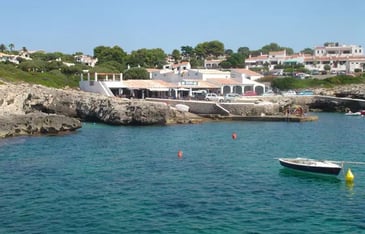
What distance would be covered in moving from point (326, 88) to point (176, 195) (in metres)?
89.2

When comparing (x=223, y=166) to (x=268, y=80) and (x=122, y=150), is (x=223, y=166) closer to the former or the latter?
(x=122, y=150)

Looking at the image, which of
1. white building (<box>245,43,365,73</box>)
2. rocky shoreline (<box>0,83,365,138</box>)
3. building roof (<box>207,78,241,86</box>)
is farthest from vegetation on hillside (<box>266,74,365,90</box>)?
rocky shoreline (<box>0,83,365,138</box>)

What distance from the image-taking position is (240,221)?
26422mm

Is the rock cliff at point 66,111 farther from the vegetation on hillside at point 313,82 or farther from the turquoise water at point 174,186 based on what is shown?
the vegetation on hillside at point 313,82

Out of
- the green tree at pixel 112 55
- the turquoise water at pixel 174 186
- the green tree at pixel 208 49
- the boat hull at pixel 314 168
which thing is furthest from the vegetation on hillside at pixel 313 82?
the boat hull at pixel 314 168

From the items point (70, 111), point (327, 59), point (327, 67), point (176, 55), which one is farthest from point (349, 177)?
point (176, 55)

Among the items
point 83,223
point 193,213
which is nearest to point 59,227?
point 83,223

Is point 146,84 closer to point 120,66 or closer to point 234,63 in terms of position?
point 120,66

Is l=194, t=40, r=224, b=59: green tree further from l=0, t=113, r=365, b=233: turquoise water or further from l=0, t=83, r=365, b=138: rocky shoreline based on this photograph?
l=0, t=113, r=365, b=233: turquoise water

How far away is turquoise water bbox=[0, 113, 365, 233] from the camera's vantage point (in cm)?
2619

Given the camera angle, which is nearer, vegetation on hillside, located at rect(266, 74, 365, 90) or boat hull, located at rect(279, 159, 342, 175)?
boat hull, located at rect(279, 159, 342, 175)

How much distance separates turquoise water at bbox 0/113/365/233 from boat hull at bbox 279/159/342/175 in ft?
2.00

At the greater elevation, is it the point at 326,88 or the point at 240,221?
the point at 326,88

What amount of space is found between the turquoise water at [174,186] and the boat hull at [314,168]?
0.61m
